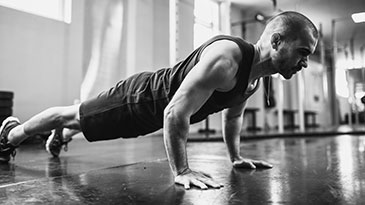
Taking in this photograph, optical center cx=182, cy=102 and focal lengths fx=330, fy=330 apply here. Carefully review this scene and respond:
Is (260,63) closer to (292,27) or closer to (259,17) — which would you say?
(292,27)

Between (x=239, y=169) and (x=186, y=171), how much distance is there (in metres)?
0.38

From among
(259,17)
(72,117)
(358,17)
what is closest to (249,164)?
(72,117)

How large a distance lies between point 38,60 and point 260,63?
2.76m

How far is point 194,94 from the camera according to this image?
0.97 meters

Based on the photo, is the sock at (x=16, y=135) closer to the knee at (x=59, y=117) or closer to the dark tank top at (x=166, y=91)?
the knee at (x=59, y=117)

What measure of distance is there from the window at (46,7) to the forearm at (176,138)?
2.63 meters

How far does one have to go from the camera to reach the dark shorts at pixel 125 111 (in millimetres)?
1215

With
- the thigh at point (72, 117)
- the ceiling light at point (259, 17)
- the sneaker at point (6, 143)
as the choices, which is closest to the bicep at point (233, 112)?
the thigh at point (72, 117)

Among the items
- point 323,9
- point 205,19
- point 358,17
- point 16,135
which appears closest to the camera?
point 16,135

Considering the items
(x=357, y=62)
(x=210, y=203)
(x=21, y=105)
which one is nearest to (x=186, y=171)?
(x=210, y=203)

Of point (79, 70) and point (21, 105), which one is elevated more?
point (79, 70)

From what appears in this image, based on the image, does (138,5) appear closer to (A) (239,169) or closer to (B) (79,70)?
(B) (79,70)

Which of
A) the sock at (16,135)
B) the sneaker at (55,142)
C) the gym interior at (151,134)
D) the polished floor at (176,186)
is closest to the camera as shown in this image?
the polished floor at (176,186)

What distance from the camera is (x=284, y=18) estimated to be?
3.48 feet
